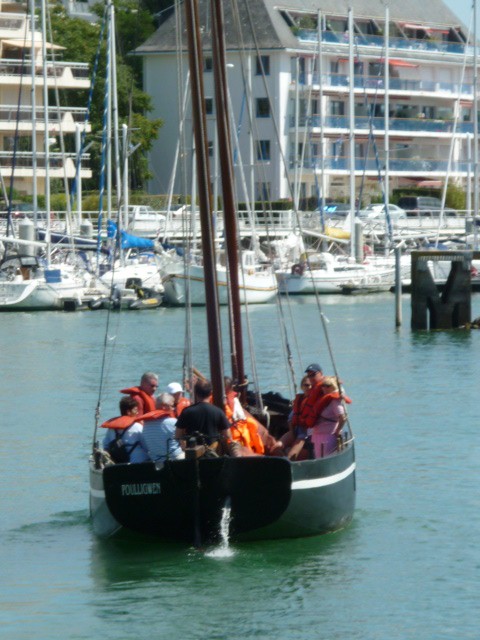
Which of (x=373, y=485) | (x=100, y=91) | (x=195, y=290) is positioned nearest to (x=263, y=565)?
(x=373, y=485)

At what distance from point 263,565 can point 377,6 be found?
9854cm

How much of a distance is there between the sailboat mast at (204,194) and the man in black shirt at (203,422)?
0.70 m

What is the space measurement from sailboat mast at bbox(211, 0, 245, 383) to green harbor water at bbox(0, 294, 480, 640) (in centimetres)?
308

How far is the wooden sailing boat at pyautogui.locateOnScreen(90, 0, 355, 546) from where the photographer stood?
18516 mm

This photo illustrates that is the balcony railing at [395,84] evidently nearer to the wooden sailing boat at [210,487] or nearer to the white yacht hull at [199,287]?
the white yacht hull at [199,287]

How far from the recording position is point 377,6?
114 m

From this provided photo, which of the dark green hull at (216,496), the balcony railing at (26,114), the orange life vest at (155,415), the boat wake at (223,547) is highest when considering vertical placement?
the balcony railing at (26,114)

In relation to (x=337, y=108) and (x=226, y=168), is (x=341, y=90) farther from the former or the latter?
(x=226, y=168)

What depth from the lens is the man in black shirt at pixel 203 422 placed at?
18.5 meters

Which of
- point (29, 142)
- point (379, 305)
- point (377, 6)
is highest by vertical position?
point (377, 6)

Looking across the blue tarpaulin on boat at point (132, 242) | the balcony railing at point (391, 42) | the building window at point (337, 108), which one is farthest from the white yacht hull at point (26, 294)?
the building window at point (337, 108)

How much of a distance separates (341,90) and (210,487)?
88968mm

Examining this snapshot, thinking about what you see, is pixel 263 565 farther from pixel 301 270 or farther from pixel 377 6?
pixel 377 6

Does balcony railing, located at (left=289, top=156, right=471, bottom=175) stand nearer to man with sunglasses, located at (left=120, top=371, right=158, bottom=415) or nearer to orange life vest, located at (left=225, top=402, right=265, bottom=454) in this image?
man with sunglasses, located at (left=120, top=371, right=158, bottom=415)
